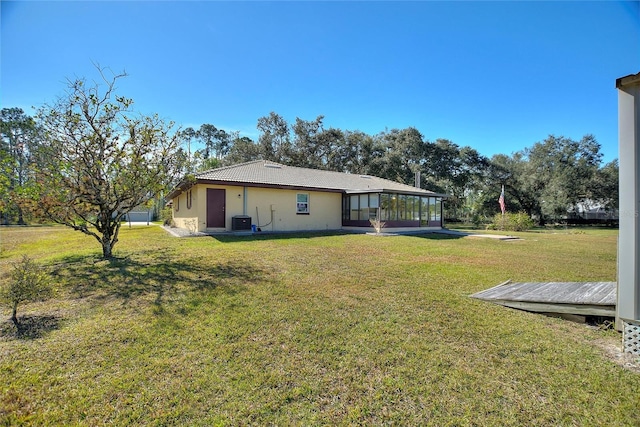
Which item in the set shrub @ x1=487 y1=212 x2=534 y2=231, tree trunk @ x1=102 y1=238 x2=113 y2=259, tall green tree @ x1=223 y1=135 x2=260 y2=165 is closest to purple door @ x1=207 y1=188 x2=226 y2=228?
tree trunk @ x1=102 y1=238 x2=113 y2=259

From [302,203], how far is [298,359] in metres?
13.8

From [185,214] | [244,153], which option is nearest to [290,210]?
[185,214]

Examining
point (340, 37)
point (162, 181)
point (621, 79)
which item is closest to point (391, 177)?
point (340, 37)

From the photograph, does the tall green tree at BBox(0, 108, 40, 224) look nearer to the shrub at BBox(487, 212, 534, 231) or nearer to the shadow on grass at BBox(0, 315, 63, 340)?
the shadow on grass at BBox(0, 315, 63, 340)

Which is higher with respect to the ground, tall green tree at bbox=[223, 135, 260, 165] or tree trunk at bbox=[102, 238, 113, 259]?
tall green tree at bbox=[223, 135, 260, 165]

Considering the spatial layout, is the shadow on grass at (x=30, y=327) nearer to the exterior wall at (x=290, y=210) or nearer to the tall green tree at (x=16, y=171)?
the tall green tree at (x=16, y=171)

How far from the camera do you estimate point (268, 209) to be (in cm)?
1517

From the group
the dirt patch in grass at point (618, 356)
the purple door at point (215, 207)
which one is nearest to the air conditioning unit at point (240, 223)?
the purple door at point (215, 207)

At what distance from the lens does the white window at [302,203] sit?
16.2 metres

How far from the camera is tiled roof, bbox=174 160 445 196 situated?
14289 mm

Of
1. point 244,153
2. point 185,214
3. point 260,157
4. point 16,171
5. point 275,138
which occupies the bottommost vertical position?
point 185,214

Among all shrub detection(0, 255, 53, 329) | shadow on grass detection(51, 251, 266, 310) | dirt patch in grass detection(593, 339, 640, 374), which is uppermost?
shrub detection(0, 255, 53, 329)

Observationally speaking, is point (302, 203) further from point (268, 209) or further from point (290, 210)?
point (268, 209)

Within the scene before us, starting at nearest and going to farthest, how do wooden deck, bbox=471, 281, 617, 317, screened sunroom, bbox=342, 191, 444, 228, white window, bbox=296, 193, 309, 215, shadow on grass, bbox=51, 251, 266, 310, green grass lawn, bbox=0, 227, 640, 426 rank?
green grass lawn, bbox=0, 227, 640, 426 < wooden deck, bbox=471, 281, 617, 317 < shadow on grass, bbox=51, 251, 266, 310 < screened sunroom, bbox=342, 191, 444, 228 < white window, bbox=296, 193, 309, 215
